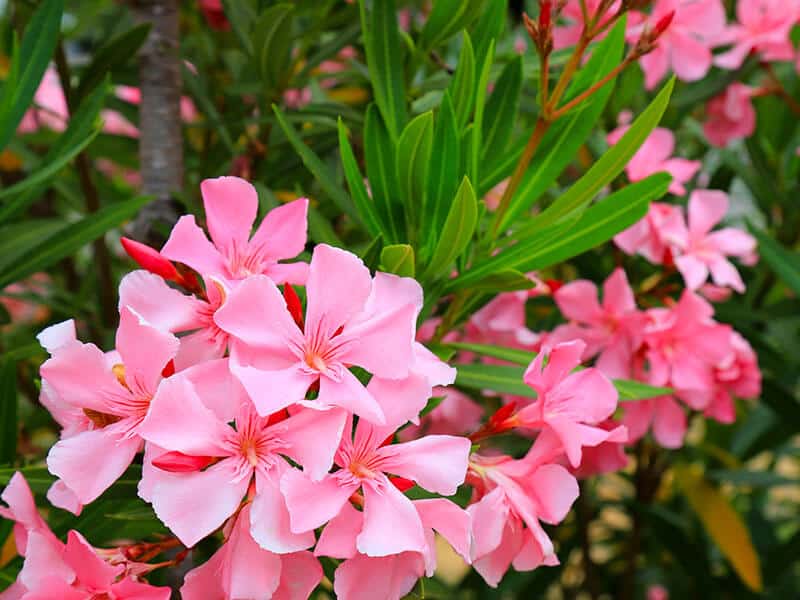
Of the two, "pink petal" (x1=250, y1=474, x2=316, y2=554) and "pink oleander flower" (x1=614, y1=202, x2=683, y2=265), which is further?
"pink oleander flower" (x1=614, y1=202, x2=683, y2=265)

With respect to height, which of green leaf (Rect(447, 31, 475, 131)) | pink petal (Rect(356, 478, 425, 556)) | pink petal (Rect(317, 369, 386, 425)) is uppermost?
green leaf (Rect(447, 31, 475, 131))

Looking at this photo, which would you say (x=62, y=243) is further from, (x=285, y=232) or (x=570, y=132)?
(x=570, y=132)

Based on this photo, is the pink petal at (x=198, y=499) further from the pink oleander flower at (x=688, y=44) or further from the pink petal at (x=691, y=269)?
the pink oleander flower at (x=688, y=44)

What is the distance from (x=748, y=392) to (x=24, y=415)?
0.83 m

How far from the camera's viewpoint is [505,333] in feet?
3.02

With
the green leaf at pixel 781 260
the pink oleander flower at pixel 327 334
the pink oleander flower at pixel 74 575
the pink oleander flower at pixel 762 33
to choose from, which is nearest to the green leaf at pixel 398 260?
the pink oleander flower at pixel 327 334

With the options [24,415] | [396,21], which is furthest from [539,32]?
[24,415]

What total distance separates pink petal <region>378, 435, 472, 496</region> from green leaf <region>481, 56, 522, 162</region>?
13.1 inches

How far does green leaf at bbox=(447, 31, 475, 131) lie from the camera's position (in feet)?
2.38

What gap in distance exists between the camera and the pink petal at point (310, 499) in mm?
504

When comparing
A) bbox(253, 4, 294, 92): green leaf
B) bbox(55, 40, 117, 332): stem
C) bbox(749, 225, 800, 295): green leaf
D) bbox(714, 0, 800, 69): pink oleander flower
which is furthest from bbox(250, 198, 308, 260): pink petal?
bbox(714, 0, 800, 69): pink oleander flower

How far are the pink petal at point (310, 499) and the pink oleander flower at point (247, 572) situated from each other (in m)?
0.03

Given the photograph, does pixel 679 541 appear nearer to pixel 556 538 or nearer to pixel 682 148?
pixel 556 538

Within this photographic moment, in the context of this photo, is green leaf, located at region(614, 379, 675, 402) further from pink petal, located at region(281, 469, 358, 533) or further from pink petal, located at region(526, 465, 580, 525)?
pink petal, located at region(281, 469, 358, 533)
